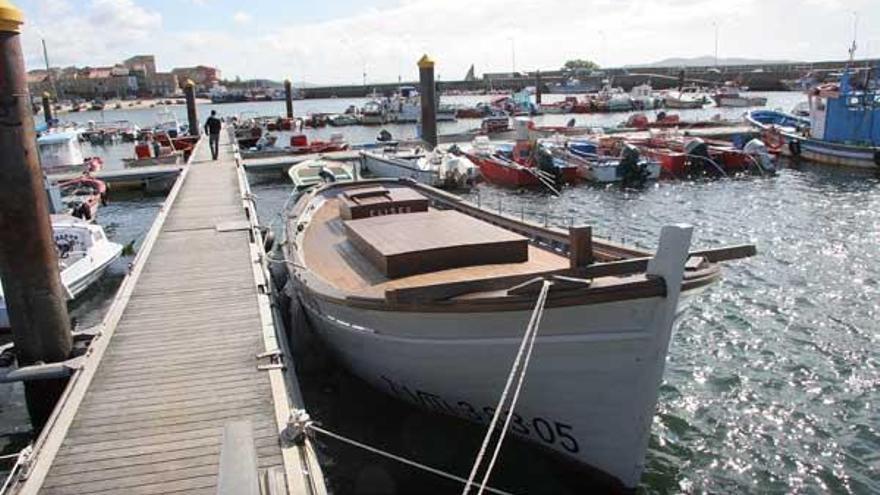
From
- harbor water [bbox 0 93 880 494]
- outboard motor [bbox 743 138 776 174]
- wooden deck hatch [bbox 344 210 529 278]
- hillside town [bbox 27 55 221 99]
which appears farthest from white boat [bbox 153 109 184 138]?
hillside town [bbox 27 55 221 99]

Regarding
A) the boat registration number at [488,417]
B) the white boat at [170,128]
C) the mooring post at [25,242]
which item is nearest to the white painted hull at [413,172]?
the mooring post at [25,242]

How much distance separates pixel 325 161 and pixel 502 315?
26.2 m

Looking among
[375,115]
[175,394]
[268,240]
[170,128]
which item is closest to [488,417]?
[175,394]

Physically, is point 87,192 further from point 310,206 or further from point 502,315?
point 502,315

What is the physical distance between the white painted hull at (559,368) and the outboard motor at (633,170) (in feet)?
77.8

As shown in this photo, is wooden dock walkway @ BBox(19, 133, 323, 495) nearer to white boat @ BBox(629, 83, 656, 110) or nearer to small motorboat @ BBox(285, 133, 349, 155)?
small motorboat @ BBox(285, 133, 349, 155)

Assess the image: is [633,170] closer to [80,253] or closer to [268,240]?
[268,240]

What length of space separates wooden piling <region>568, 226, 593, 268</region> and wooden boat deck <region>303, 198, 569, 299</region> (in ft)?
1.89

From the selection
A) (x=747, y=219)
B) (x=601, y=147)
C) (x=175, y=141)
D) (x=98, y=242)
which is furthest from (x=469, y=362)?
(x=175, y=141)

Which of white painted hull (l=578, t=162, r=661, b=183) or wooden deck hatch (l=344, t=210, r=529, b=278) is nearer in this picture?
wooden deck hatch (l=344, t=210, r=529, b=278)

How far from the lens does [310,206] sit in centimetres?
1695

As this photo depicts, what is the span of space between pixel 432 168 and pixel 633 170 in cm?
909

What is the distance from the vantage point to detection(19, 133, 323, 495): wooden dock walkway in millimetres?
6445

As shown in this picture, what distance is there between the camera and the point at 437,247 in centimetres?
992
